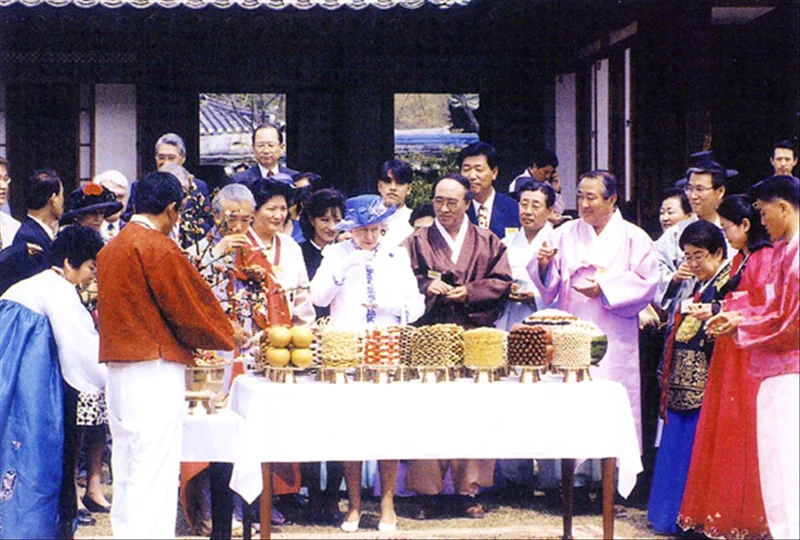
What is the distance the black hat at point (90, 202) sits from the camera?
7.11 m

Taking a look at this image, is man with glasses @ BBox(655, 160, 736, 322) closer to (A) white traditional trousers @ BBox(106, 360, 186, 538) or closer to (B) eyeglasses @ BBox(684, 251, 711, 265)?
(B) eyeglasses @ BBox(684, 251, 711, 265)

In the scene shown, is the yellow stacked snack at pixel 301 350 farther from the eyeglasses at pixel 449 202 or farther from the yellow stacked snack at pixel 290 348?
the eyeglasses at pixel 449 202

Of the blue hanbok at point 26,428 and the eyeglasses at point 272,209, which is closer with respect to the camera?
the blue hanbok at point 26,428

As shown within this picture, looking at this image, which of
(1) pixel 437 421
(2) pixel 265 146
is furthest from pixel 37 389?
(2) pixel 265 146

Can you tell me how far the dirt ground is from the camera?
22.5 ft

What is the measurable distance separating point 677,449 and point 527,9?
5340 mm

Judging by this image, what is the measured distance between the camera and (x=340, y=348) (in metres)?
6.01

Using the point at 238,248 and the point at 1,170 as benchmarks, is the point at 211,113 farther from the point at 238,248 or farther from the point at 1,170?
the point at 238,248

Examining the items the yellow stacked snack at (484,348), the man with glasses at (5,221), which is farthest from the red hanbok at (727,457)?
the man with glasses at (5,221)

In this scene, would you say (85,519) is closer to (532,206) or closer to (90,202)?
(90,202)

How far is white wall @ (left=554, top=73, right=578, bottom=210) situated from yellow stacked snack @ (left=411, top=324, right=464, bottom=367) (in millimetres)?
6569

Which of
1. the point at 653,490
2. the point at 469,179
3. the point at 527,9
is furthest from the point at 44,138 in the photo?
the point at 653,490

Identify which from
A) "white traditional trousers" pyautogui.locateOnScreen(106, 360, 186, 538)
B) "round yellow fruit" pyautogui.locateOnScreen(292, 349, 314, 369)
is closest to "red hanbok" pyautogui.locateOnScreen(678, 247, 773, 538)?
"round yellow fruit" pyautogui.locateOnScreen(292, 349, 314, 369)

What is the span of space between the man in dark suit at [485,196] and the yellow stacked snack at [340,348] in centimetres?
225
